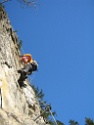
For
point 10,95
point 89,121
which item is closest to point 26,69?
point 10,95

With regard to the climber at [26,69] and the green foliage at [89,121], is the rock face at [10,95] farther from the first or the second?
the green foliage at [89,121]

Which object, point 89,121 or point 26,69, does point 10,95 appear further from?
point 89,121

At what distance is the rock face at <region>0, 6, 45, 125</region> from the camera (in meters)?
7.66

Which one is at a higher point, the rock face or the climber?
the climber

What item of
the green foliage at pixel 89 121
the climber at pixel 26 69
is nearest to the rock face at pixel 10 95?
the climber at pixel 26 69

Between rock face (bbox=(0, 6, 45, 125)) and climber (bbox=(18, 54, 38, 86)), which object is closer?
rock face (bbox=(0, 6, 45, 125))

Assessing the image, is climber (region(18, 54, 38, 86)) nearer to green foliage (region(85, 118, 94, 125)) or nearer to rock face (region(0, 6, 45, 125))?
rock face (region(0, 6, 45, 125))

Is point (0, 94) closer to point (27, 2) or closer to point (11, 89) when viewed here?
point (11, 89)

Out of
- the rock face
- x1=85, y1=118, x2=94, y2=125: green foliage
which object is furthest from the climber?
x1=85, y1=118, x2=94, y2=125: green foliage

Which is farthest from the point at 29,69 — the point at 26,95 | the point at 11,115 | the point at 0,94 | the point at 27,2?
the point at 11,115

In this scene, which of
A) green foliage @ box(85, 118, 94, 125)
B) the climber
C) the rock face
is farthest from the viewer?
green foliage @ box(85, 118, 94, 125)

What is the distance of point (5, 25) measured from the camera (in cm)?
1345

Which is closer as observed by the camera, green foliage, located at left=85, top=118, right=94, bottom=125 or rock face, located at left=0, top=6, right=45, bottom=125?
rock face, located at left=0, top=6, right=45, bottom=125

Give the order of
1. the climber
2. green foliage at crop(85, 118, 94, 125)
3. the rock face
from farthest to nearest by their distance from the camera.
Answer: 1. green foliage at crop(85, 118, 94, 125)
2. the climber
3. the rock face
